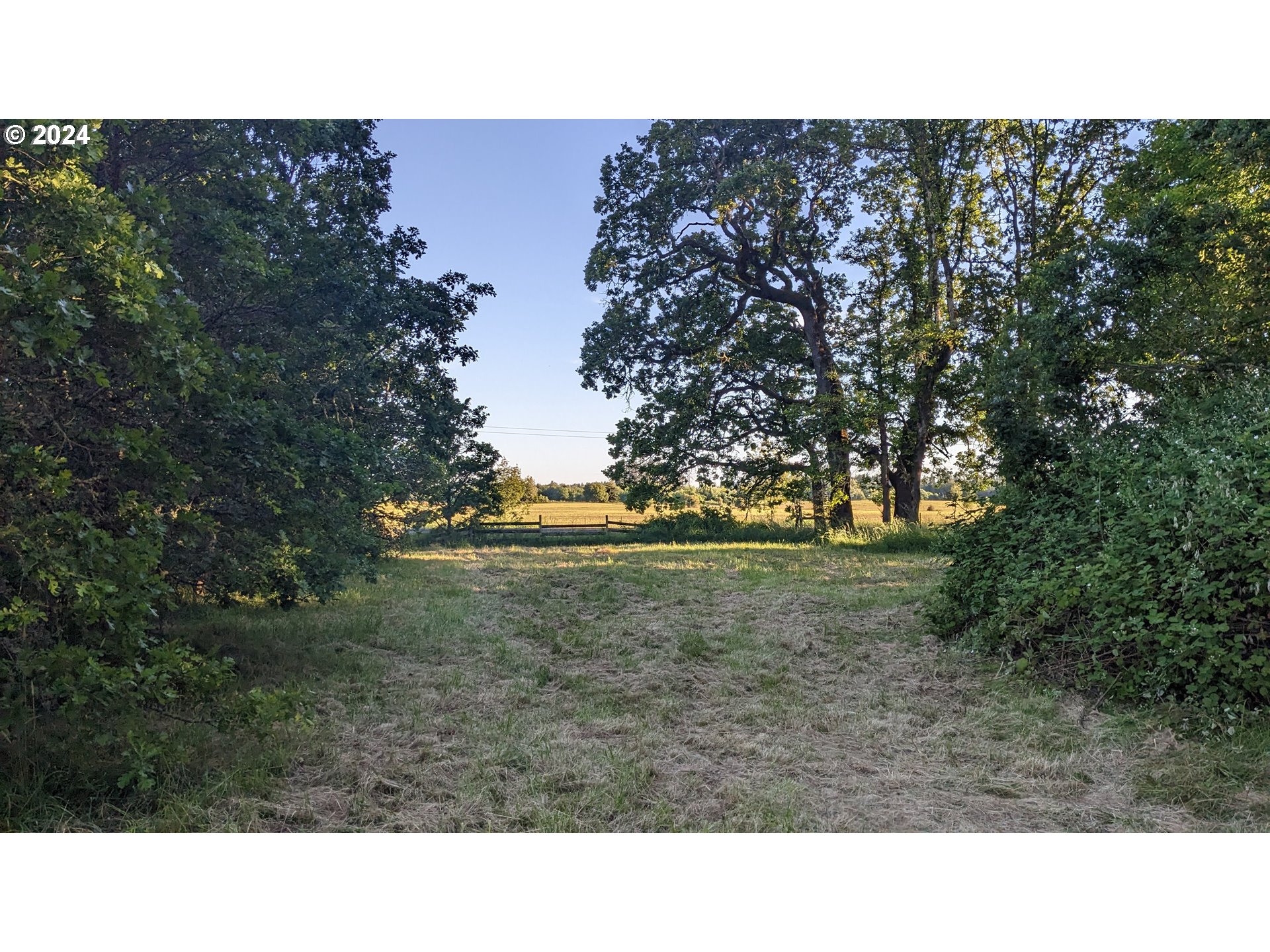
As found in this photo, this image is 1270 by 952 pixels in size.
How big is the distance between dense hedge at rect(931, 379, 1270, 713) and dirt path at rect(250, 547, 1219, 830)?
0.41m

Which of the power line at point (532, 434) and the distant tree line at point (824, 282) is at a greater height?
the distant tree line at point (824, 282)

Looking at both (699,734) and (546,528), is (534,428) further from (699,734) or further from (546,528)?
(699,734)

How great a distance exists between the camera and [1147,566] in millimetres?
3846

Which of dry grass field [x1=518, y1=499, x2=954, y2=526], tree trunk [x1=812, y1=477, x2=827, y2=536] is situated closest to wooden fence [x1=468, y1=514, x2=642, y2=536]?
dry grass field [x1=518, y1=499, x2=954, y2=526]

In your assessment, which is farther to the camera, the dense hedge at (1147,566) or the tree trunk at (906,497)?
the tree trunk at (906,497)

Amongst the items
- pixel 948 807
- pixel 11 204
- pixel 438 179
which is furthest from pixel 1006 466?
pixel 11 204

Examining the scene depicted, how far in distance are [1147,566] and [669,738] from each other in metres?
2.89

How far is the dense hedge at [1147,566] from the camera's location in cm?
344

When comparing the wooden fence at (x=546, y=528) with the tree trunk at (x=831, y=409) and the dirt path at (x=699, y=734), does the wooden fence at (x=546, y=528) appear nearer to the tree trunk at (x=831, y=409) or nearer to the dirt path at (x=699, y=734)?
the dirt path at (x=699, y=734)

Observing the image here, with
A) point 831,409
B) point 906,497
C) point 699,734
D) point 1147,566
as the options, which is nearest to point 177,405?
point 699,734

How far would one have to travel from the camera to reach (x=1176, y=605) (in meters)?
3.69

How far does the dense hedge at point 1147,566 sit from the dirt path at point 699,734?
41cm

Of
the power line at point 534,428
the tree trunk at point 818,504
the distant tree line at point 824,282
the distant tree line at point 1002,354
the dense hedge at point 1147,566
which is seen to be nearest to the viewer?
the dense hedge at point 1147,566

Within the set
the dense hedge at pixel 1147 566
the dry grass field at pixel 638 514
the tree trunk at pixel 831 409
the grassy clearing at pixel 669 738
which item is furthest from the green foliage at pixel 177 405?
the tree trunk at pixel 831 409
